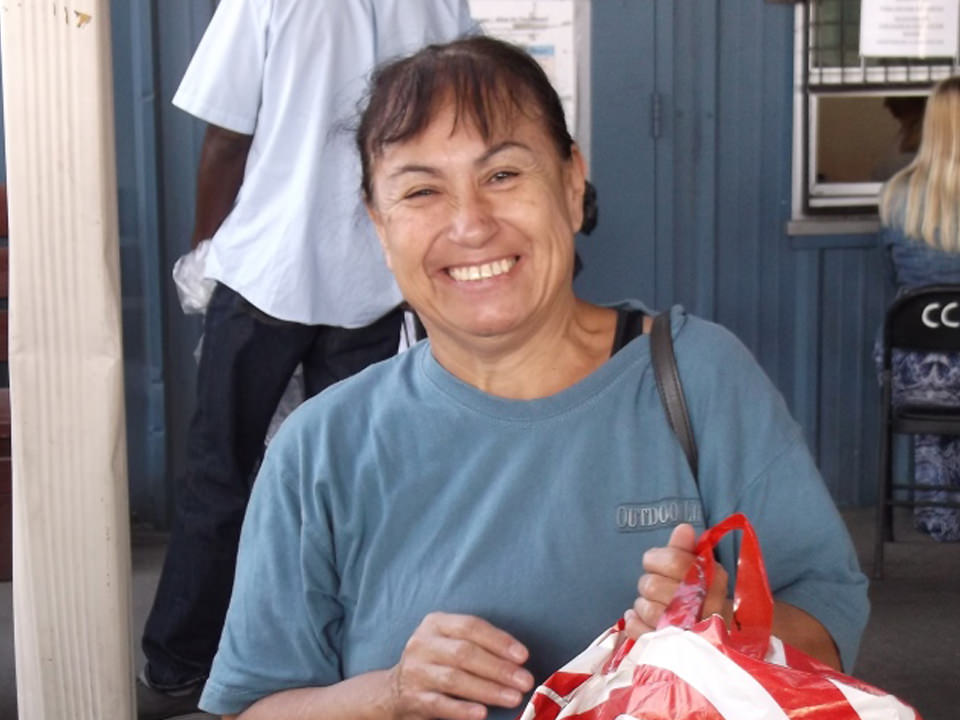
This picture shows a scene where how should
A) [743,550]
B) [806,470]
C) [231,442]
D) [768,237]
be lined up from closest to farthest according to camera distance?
[743,550] < [806,470] < [231,442] < [768,237]

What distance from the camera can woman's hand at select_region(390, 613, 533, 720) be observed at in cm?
156

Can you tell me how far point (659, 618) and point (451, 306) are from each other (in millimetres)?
531

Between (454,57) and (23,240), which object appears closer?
(454,57)

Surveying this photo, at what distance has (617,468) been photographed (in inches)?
68.6

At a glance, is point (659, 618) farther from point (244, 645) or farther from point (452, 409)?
point (244, 645)

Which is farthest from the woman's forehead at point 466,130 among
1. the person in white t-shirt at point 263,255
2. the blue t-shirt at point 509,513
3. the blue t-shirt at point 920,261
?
the blue t-shirt at point 920,261

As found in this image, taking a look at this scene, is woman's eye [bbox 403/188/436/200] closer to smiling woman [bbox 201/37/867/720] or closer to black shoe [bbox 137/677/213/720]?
smiling woman [bbox 201/37/867/720]

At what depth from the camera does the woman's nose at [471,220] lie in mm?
1774

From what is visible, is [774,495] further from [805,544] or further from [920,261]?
[920,261]

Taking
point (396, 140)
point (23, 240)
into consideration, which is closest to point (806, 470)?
point (396, 140)

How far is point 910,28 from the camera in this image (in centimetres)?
533

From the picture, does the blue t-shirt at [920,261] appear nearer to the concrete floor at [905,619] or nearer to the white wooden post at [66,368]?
the concrete floor at [905,619]

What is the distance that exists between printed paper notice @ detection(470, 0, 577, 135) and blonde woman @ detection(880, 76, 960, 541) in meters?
1.26

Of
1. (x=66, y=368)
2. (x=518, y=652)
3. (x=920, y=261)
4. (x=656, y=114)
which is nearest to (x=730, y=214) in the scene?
(x=656, y=114)
